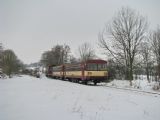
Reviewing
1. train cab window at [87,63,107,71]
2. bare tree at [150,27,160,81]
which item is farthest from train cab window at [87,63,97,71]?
bare tree at [150,27,160,81]

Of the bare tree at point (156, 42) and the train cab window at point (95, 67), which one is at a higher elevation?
the bare tree at point (156, 42)

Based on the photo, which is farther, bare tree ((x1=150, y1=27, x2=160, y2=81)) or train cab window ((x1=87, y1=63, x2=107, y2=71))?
bare tree ((x1=150, y1=27, x2=160, y2=81))

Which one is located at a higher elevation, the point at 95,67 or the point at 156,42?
the point at 156,42

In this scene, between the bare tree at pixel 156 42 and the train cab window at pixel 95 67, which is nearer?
the train cab window at pixel 95 67

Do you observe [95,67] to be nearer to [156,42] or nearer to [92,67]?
[92,67]

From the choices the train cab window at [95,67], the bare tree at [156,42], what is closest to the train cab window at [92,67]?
the train cab window at [95,67]

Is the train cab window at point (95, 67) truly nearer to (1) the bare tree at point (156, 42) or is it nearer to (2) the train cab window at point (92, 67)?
(2) the train cab window at point (92, 67)

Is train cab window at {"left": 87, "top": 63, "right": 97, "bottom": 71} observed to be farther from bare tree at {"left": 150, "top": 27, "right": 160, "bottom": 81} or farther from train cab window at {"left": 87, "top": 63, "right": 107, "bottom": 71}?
bare tree at {"left": 150, "top": 27, "right": 160, "bottom": 81}

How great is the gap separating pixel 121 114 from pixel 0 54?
43537mm

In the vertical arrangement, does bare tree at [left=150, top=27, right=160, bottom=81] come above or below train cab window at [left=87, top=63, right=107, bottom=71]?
above

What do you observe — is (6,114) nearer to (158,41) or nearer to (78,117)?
(78,117)

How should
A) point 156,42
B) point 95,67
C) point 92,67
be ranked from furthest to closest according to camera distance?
point 156,42 → point 95,67 → point 92,67

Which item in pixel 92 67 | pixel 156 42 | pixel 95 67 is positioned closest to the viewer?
pixel 92 67

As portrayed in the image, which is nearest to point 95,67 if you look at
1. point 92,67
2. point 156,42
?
point 92,67
